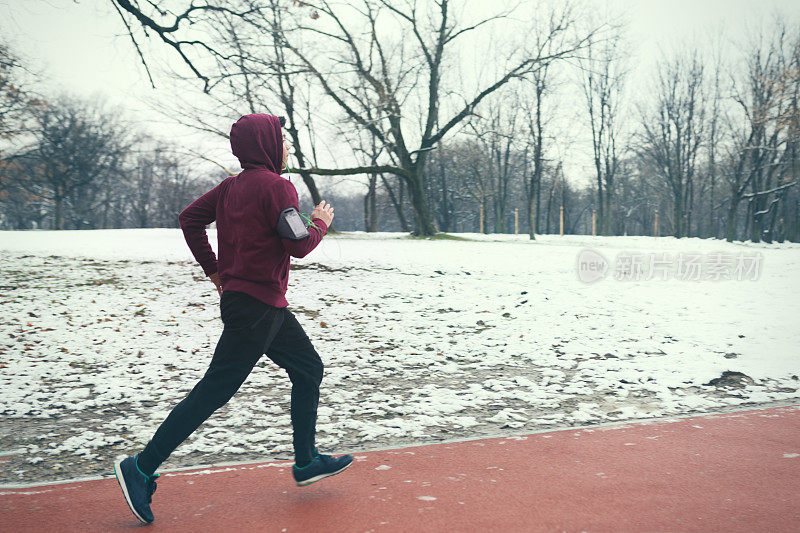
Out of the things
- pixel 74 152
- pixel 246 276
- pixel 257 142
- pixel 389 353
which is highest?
pixel 74 152

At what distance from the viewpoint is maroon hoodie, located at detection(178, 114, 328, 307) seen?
2895mm

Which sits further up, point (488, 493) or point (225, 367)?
point (225, 367)

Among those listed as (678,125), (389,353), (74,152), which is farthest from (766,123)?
(74,152)

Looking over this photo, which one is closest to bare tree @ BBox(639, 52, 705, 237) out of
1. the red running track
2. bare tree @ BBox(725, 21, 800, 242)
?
bare tree @ BBox(725, 21, 800, 242)

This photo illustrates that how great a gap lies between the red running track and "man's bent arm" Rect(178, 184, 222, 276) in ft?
4.49

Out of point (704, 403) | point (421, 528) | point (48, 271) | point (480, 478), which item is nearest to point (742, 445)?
point (704, 403)

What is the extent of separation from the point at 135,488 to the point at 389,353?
4.72 meters

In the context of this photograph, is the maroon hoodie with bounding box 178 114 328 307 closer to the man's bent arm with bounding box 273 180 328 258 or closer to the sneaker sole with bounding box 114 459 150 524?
the man's bent arm with bounding box 273 180 328 258

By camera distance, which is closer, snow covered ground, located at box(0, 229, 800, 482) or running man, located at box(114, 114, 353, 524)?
running man, located at box(114, 114, 353, 524)

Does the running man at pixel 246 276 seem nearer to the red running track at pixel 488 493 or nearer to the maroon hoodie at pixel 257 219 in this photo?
the maroon hoodie at pixel 257 219

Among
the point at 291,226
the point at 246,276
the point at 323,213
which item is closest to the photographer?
the point at 291,226

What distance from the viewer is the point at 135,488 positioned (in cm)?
286

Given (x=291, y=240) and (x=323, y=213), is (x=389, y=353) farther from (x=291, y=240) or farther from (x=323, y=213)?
(x=291, y=240)

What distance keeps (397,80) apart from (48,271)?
16.1 meters
